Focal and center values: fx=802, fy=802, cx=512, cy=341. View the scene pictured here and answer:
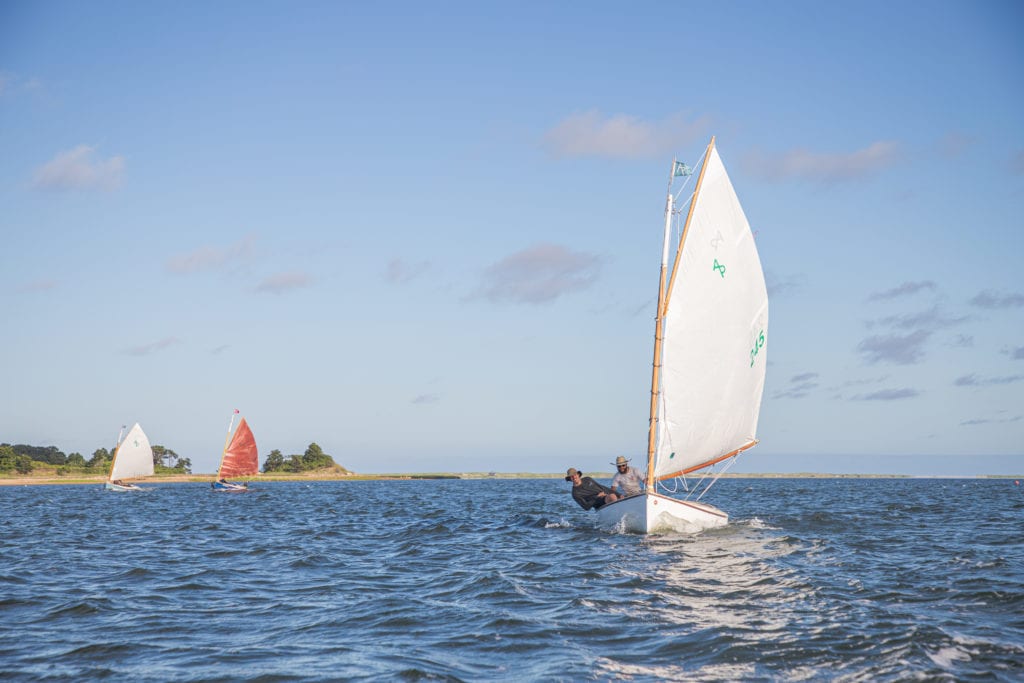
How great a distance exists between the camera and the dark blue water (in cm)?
1045

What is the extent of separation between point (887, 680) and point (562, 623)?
4.96 meters

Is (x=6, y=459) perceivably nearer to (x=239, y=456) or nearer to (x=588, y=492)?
(x=239, y=456)

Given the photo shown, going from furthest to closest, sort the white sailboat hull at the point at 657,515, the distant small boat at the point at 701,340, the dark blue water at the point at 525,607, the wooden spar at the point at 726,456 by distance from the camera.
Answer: the wooden spar at the point at 726,456 < the distant small boat at the point at 701,340 < the white sailboat hull at the point at 657,515 < the dark blue water at the point at 525,607

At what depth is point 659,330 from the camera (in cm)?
2483

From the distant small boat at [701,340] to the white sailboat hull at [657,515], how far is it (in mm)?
37

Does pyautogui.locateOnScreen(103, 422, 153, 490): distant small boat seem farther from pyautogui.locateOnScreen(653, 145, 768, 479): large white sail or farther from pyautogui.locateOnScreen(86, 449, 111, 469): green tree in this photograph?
pyautogui.locateOnScreen(653, 145, 768, 479): large white sail

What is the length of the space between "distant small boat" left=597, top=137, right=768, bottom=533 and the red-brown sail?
60479 mm

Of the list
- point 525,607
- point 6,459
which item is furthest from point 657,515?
point 6,459

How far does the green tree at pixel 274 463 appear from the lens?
138 meters

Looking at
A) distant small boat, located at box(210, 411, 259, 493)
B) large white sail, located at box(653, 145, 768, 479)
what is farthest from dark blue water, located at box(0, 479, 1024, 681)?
distant small boat, located at box(210, 411, 259, 493)

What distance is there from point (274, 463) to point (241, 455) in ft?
198

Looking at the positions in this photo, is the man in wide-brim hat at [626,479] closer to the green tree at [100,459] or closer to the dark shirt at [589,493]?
the dark shirt at [589,493]

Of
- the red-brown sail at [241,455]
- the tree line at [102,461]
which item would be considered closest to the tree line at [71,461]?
the tree line at [102,461]

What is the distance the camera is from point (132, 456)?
83.0 m
